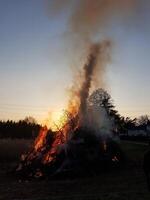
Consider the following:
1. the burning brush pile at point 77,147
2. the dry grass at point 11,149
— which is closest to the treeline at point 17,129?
the dry grass at point 11,149

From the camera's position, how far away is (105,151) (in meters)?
27.7

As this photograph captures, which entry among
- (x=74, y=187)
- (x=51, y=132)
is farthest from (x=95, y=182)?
(x=51, y=132)

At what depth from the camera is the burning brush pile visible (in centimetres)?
2552

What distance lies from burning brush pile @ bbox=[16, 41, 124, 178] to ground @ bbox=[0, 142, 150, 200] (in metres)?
1.05

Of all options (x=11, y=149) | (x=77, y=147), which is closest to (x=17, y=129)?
(x=11, y=149)

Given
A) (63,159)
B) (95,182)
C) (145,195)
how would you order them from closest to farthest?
(145,195), (95,182), (63,159)

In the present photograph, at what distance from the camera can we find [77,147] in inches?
1049

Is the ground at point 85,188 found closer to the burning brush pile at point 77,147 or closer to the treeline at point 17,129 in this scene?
the burning brush pile at point 77,147

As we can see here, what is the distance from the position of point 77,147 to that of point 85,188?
624cm

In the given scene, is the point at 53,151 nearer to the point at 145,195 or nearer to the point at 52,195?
the point at 52,195

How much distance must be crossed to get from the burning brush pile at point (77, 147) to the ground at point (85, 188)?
41.4 inches

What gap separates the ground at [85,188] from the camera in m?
18.0

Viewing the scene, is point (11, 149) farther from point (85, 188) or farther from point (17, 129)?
point (17, 129)

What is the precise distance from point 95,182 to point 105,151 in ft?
18.0
